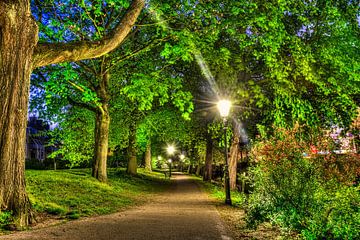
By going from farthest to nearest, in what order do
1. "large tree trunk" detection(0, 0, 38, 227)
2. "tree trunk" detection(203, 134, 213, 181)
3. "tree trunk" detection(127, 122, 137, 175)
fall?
"tree trunk" detection(203, 134, 213, 181)
"tree trunk" detection(127, 122, 137, 175)
"large tree trunk" detection(0, 0, 38, 227)

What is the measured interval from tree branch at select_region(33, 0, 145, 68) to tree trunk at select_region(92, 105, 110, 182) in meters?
8.85

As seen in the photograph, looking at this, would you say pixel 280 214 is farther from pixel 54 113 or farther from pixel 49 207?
pixel 54 113

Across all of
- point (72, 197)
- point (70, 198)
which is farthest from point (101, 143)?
point (70, 198)

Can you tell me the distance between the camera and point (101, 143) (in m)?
19.1

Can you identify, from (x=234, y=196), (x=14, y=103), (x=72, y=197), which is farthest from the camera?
(x=234, y=196)

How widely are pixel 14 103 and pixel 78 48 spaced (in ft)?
8.23

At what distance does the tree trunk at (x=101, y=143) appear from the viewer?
19000mm

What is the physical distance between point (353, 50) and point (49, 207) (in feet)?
53.7

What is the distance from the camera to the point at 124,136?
27406 mm

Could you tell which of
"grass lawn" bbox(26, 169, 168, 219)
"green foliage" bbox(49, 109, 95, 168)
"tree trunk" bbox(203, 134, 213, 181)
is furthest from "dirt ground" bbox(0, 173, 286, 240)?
"tree trunk" bbox(203, 134, 213, 181)

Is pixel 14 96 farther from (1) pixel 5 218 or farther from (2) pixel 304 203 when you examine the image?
(2) pixel 304 203

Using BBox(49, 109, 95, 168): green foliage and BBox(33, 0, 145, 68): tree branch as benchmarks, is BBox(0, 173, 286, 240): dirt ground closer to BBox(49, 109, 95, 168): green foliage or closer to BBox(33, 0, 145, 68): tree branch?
BBox(33, 0, 145, 68): tree branch

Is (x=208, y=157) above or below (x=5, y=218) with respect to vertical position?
above

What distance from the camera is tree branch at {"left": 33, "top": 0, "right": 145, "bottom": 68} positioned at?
28.1 ft
